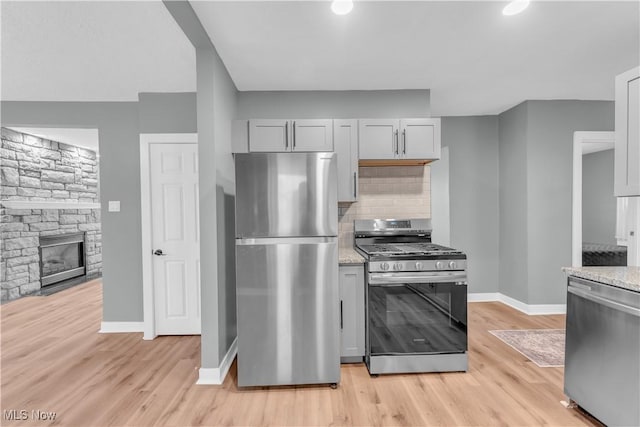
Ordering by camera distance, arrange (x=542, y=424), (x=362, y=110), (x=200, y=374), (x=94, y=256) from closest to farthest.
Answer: (x=542, y=424), (x=200, y=374), (x=362, y=110), (x=94, y=256)

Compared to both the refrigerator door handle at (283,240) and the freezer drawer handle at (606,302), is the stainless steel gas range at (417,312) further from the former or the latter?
the freezer drawer handle at (606,302)

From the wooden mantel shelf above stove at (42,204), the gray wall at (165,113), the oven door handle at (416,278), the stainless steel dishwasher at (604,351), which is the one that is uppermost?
the gray wall at (165,113)

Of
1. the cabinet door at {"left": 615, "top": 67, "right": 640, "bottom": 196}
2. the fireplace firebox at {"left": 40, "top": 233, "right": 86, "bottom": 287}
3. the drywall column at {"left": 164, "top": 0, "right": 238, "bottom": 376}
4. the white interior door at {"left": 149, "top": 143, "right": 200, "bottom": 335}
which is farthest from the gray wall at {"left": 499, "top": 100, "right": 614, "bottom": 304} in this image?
the fireplace firebox at {"left": 40, "top": 233, "right": 86, "bottom": 287}

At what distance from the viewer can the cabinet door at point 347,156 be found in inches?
123

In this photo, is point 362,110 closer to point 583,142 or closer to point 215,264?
point 215,264

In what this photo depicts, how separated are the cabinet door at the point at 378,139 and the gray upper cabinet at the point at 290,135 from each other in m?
0.32

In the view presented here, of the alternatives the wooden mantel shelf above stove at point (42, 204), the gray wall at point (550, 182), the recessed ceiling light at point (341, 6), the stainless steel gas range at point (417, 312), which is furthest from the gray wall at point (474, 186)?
the wooden mantel shelf above stove at point (42, 204)

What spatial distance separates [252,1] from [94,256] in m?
6.25

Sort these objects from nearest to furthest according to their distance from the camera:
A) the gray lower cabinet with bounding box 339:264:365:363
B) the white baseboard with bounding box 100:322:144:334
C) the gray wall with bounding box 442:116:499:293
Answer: the gray lower cabinet with bounding box 339:264:365:363 < the white baseboard with bounding box 100:322:144:334 < the gray wall with bounding box 442:116:499:293

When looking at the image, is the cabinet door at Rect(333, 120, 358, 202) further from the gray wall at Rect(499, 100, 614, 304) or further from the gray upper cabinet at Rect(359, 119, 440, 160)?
the gray wall at Rect(499, 100, 614, 304)

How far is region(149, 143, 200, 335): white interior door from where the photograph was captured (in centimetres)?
346

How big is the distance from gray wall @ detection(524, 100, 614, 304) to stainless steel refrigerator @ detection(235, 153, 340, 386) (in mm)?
2913

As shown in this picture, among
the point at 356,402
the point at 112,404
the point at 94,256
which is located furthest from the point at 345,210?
the point at 94,256

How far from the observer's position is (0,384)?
2.51 metres
